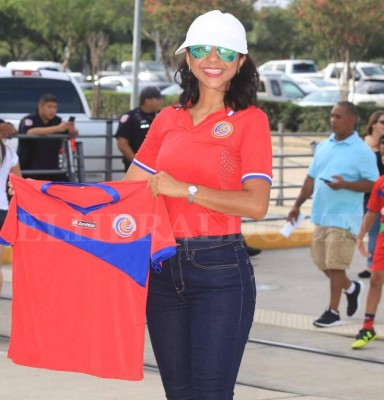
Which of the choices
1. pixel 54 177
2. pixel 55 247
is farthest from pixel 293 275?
pixel 55 247

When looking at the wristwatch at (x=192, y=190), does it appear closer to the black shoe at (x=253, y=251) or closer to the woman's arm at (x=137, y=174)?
the woman's arm at (x=137, y=174)

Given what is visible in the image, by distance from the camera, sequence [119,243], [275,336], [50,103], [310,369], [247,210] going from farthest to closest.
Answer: [50,103]
[275,336]
[310,369]
[119,243]
[247,210]

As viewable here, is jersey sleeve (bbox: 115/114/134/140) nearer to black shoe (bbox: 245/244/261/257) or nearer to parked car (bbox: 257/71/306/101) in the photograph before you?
black shoe (bbox: 245/244/261/257)

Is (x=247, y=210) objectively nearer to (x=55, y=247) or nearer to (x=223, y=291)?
(x=223, y=291)

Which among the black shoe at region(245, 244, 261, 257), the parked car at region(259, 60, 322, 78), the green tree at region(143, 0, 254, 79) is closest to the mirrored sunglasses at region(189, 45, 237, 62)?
the black shoe at region(245, 244, 261, 257)

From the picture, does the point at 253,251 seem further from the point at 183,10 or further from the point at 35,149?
the point at 183,10

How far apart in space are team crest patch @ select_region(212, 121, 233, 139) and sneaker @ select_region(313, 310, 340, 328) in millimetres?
5115

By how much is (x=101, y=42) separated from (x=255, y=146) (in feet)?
135

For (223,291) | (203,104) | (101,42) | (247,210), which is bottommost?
(101,42)

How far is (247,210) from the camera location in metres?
4.05

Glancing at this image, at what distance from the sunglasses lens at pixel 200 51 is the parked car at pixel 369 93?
107 ft

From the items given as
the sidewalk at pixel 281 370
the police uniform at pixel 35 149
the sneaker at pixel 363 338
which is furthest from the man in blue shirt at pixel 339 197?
the police uniform at pixel 35 149

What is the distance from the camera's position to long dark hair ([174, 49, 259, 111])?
425 cm

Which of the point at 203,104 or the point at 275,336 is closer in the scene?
the point at 203,104
